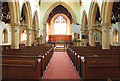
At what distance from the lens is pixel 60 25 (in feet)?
96.6

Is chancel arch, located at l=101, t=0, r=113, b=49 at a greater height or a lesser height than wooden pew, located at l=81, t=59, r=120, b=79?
greater

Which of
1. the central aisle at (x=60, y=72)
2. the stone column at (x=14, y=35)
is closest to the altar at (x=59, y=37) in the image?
the stone column at (x=14, y=35)

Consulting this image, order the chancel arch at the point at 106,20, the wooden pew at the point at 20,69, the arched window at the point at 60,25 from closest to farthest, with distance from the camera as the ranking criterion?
the wooden pew at the point at 20,69, the chancel arch at the point at 106,20, the arched window at the point at 60,25

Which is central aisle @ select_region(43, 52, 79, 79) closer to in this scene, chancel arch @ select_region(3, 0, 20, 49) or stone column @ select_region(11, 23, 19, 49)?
stone column @ select_region(11, 23, 19, 49)

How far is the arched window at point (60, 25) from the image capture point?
96.5ft

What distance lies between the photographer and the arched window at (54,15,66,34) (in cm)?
2941

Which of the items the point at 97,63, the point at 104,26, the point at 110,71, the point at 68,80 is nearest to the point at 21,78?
the point at 68,80

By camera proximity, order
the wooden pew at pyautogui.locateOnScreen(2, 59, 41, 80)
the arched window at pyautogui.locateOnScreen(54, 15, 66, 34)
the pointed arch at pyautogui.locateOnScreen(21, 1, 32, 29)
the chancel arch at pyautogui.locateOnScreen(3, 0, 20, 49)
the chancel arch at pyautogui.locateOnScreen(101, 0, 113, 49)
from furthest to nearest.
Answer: the arched window at pyautogui.locateOnScreen(54, 15, 66, 34)
the pointed arch at pyautogui.locateOnScreen(21, 1, 32, 29)
the chancel arch at pyautogui.locateOnScreen(3, 0, 20, 49)
the chancel arch at pyautogui.locateOnScreen(101, 0, 113, 49)
the wooden pew at pyautogui.locateOnScreen(2, 59, 41, 80)

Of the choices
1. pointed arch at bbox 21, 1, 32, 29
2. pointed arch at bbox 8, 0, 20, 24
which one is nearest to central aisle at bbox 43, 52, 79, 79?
pointed arch at bbox 8, 0, 20, 24

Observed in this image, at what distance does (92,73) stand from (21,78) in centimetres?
236

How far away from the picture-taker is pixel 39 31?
18344 millimetres

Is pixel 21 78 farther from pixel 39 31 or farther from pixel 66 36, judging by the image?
pixel 66 36

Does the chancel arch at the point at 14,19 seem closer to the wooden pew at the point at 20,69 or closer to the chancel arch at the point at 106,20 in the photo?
the wooden pew at the point at 20,69

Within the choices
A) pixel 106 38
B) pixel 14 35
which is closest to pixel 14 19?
pixel 14 35
